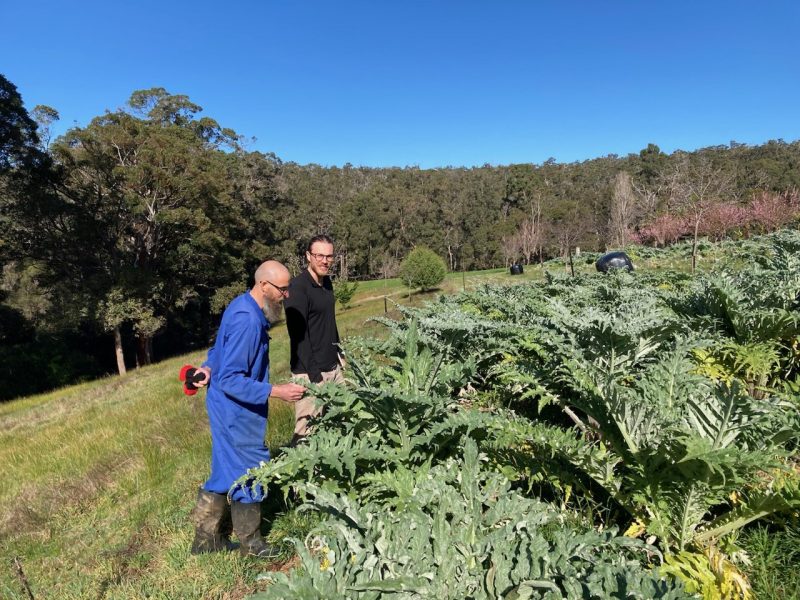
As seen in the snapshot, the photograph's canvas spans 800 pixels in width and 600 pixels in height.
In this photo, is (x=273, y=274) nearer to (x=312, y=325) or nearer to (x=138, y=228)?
(x=312, y=325)

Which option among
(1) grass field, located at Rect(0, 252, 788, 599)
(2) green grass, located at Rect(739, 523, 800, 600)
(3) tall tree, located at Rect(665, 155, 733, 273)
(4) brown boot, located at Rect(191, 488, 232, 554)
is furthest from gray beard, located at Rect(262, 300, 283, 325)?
(3) tall tree, located at Rect(665, 155, 733, 273)

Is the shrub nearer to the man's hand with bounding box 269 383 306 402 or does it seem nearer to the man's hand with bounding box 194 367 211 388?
the man's hand with bounding box 194 367 211 388

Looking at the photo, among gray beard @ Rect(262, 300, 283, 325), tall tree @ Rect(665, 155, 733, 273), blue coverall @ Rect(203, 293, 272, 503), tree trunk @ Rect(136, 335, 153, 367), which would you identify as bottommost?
tree trunk @ Rect(136, 335, 153, 367)

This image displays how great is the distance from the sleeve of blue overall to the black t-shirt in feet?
3.27

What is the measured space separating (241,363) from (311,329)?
1194 millimetres

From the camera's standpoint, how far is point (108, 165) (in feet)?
72.5

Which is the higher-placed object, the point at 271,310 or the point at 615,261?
the point at 271,310

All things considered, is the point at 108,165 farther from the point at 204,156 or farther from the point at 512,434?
the point at 512,434

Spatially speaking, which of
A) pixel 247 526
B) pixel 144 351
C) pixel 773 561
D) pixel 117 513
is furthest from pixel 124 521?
pixel 144 351

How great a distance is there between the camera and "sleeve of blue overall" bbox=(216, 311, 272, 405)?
2818mm

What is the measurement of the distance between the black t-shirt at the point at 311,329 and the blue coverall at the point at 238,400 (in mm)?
914

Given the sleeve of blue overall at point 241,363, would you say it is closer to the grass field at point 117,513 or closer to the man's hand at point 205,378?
the man's hand at point 205,378

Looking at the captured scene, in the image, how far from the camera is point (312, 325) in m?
4.03

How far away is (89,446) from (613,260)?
1504 centimetres
